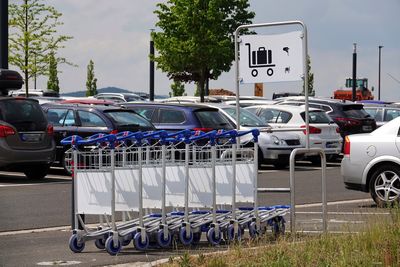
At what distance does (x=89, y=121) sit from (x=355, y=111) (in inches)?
447

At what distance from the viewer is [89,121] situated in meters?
22.3

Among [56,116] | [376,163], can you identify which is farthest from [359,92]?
[376,163]

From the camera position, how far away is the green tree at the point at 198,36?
46844mm

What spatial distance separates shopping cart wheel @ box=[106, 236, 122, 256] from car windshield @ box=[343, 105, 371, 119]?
831 inches

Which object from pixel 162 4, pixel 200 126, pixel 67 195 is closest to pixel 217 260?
pixel 67 195

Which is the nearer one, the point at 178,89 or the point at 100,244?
the point at 100,244

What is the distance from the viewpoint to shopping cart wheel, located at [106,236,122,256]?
10.4 m

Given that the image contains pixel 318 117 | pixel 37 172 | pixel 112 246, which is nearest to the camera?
pixel 112 246

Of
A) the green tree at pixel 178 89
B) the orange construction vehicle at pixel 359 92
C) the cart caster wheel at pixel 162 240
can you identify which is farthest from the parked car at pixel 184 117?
the green tree at pixel 178 89

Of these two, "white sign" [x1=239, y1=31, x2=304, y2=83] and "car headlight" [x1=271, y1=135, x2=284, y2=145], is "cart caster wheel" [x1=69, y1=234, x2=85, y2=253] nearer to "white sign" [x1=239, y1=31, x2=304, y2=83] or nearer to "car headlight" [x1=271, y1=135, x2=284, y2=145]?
"white sign" [x1=239, y1=31, x2=304, y2=83]

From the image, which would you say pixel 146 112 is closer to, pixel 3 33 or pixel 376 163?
pixel 3 33

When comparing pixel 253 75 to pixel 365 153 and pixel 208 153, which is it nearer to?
pixel 208 153

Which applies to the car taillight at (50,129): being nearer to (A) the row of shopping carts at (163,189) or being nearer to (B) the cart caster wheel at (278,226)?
(A) the row of shopping carts at (163,189)

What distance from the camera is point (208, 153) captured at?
1139cm
